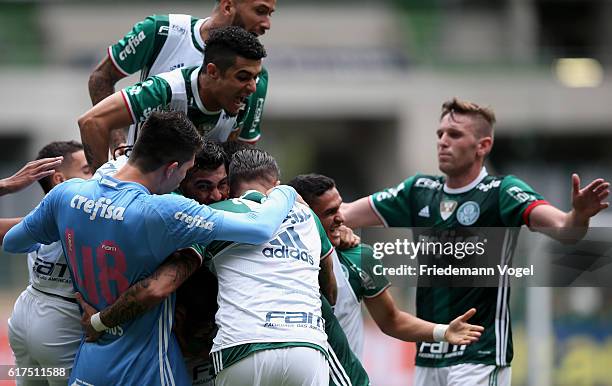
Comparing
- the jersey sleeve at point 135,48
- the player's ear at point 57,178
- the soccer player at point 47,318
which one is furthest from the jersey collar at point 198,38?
the soccer player at point 47,318

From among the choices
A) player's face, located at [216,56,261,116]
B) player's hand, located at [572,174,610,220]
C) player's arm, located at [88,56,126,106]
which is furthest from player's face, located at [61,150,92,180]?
player's hand, located at [572,174,610,220]

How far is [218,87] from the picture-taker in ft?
21.0

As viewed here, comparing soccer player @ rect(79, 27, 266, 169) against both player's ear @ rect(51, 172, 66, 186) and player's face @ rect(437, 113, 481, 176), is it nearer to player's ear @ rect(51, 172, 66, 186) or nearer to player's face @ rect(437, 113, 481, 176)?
player's ear @ rect(51, 172, 66, 186)

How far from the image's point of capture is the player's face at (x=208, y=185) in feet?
19.6

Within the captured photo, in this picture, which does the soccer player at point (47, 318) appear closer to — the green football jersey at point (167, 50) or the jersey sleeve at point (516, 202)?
the green football jersey at point (167, 50)

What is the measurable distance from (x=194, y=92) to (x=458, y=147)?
202 cm

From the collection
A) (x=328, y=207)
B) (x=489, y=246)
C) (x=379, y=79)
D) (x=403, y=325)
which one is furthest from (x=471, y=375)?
(x=379, y=79)

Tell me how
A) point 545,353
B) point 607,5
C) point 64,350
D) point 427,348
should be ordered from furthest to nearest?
1. point 607,5
2. point 545,353
3. point 427,348
4. point 64,350

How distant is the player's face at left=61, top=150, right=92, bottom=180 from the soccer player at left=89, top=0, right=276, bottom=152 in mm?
302

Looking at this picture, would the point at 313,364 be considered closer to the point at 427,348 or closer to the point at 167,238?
the point at 167,238

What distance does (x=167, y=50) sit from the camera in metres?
7.36

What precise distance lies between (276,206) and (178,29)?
226cm

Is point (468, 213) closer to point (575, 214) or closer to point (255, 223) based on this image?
point (575, 214)

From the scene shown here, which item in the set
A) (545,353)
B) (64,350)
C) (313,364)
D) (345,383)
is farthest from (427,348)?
(545,353)
